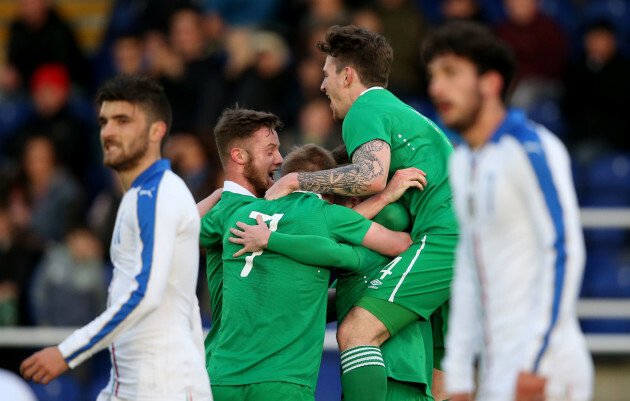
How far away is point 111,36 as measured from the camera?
13359mm

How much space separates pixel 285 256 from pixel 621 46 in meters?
7.17

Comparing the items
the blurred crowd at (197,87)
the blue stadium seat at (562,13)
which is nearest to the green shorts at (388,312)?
the blurred crowd at (197,87)

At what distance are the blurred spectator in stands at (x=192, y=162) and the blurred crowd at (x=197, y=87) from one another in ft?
0.05

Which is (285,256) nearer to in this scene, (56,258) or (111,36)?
(56,258)

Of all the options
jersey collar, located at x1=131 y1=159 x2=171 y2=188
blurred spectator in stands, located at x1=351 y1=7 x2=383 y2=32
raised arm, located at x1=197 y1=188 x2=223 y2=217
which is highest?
blurred spectator in stands, located at x1=351 y1=7 x2=383 y2=32

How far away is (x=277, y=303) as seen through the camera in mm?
5477

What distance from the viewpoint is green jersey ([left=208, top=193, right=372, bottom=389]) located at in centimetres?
542


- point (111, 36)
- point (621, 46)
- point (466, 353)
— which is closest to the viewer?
point (466, 353)

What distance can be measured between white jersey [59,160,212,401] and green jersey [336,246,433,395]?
1122mm

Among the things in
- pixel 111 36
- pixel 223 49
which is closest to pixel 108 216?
pixel 223 49

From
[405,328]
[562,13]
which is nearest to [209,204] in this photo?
[405,328]

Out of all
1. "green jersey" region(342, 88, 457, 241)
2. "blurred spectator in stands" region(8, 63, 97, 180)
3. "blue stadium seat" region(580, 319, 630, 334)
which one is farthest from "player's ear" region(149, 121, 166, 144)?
"blurred spectator in stands" region(8, 63, 97, 180)

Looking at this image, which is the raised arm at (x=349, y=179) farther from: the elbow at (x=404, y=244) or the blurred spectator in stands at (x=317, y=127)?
the blurred spectator in stands at (x=317, y=127)

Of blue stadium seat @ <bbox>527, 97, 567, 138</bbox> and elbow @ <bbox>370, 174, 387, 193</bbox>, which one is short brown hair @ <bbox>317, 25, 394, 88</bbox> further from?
blue stadium seat @ <bbox>527, 97, 567, 138</bbox>
